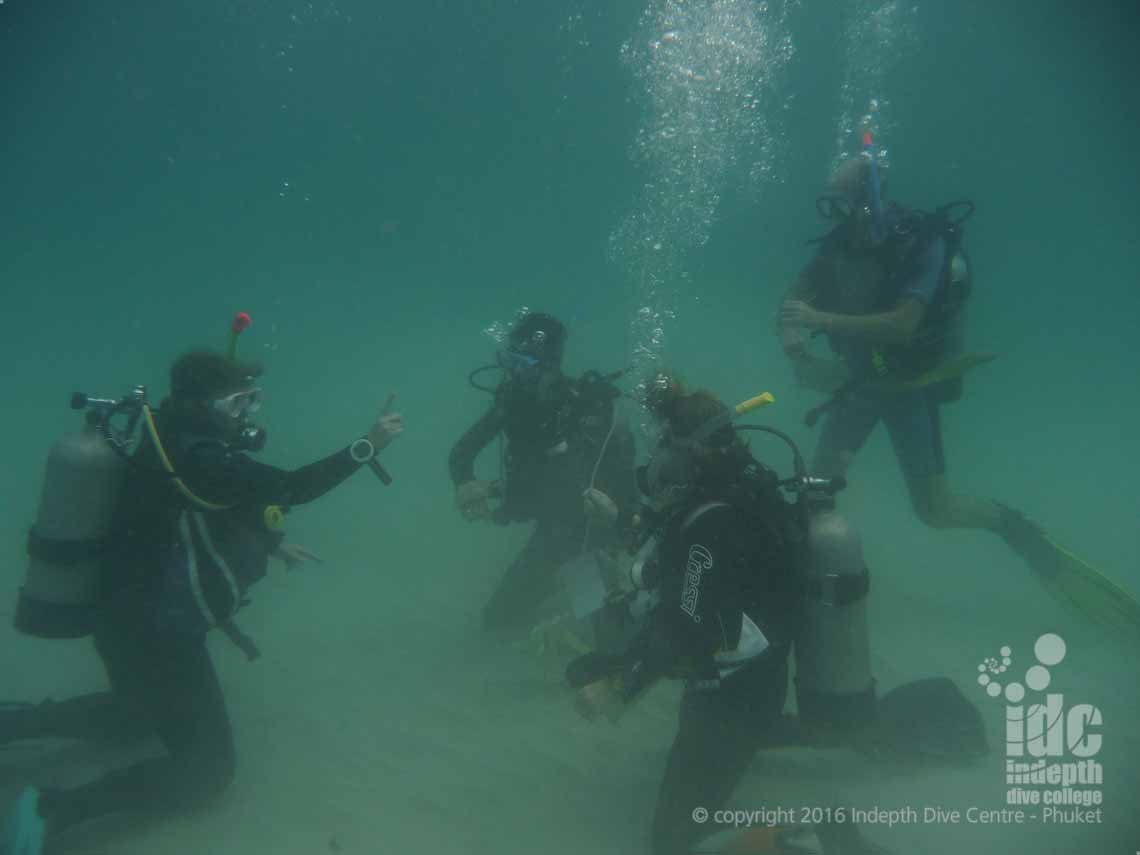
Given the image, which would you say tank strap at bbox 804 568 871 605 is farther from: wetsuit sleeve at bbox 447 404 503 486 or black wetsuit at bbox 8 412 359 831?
wetsuit sleeve at bbox 447 404 503 486

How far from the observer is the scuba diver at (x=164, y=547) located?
3238 millimetres

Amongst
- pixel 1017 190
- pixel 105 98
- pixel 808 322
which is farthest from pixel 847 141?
pixel 105 98

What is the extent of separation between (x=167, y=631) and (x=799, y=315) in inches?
195

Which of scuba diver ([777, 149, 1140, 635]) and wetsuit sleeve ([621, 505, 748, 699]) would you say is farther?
scuba diver ([777, 149, 1140, 635])

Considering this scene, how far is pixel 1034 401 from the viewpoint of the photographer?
2245 inches

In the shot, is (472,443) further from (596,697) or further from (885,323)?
(885,323)

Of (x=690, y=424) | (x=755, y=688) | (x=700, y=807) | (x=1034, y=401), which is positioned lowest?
(x=700, y=807)

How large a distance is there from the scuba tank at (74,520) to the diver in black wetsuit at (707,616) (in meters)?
2.66

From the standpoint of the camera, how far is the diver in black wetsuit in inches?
112

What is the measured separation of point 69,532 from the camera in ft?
10.8

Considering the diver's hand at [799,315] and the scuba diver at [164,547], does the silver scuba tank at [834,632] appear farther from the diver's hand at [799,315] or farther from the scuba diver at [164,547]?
the scuba diver at [164,547]

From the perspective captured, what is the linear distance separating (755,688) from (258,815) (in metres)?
3.13

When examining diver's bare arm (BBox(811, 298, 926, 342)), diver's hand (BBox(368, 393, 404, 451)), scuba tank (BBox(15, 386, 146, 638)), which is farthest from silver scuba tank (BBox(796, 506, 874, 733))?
scuba tank (BBox(15, 386, 146, 638))

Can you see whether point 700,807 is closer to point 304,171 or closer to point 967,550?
point 967,550
